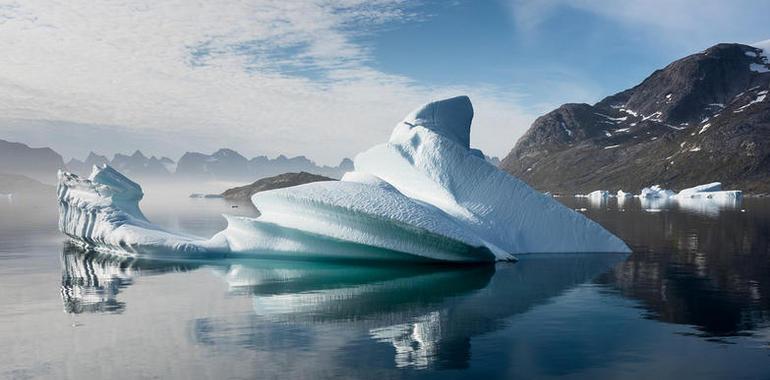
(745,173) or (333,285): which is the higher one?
(745,173)

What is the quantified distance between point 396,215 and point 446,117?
13.7 m

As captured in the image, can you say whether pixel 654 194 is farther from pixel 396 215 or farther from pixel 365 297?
pixel 365 297

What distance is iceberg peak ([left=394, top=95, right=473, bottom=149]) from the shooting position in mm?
36566

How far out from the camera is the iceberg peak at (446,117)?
3657 centimetres

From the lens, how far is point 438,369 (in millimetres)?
12203

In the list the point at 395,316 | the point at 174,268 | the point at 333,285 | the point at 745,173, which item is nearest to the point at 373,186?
the point at 333,285

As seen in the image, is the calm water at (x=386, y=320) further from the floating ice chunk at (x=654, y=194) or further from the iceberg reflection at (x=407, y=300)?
the floating ice chunk at (x=654, y=194)

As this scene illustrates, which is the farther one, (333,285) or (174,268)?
(174,268)

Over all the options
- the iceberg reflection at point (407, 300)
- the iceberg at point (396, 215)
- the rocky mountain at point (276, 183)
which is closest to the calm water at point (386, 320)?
the iceberg reflection at point (407, 300)

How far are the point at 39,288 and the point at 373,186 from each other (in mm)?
13321

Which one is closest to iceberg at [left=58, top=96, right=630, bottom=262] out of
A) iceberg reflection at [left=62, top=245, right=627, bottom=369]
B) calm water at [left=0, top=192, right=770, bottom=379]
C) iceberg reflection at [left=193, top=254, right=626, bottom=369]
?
iceberg reflection at [left=62, top=245, right=627, bottom=369]

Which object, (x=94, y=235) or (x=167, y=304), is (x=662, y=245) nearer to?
(x=167, y=304)

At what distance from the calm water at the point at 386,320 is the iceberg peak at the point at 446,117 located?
10.9 metres

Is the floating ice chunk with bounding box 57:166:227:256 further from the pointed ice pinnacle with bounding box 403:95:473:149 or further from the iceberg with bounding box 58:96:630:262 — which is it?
the pointed ice pinnacle with bounding box 403:95:473:149
